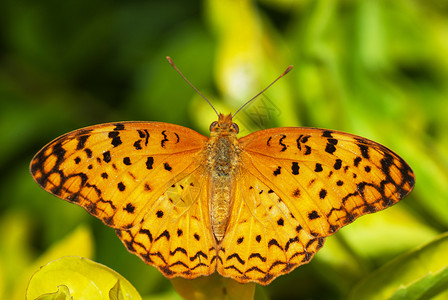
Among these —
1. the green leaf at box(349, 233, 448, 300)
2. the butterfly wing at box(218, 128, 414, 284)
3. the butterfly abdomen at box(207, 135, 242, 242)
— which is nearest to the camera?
the green leaf at box(349, 233, 448, 300)

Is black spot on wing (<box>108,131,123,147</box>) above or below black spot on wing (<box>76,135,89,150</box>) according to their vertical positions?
above

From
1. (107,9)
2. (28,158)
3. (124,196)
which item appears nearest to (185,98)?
(107,9)

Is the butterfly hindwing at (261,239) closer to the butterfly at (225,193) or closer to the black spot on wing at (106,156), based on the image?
the butterfly at (225,193)

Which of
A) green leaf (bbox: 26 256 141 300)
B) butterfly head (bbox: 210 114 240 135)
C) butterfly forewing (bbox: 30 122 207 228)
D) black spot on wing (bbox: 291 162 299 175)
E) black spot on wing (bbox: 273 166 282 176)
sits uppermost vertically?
black spot on wing (bbox: 291 162 299 175)

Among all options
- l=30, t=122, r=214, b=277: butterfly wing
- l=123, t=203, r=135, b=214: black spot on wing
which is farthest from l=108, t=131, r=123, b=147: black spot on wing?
l=123, t=203, r=135, b=214: black spot on wing

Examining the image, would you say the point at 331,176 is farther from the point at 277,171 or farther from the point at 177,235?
the point at 177,235

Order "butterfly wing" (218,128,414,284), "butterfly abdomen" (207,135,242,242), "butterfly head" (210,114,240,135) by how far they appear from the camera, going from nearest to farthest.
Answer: "butterfly wing" (218,128,414,284), "butterfly abdomen" (207,135,242,242), "butterfly head" (210,114,240,135)

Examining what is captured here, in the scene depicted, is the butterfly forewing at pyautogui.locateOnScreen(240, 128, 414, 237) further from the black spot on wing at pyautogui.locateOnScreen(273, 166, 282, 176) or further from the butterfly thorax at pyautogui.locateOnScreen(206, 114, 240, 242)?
the butterfly thorax at pyautogui.locateOnScreen(206, 114, 240, 242)

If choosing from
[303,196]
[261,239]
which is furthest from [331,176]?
[261,239]
